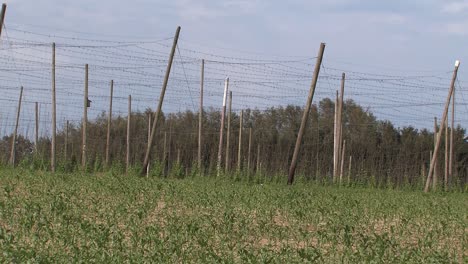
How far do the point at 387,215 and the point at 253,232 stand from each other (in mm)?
3458

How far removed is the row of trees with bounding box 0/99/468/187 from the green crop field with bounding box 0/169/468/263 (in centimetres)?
737

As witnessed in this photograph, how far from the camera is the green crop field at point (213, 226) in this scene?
694 centimetres

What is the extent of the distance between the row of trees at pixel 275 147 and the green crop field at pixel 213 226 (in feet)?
24.2

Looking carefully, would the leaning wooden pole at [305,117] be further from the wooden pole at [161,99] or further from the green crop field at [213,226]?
the green crop field at [213,226]

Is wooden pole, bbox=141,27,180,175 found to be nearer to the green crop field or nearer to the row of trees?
the row of trees

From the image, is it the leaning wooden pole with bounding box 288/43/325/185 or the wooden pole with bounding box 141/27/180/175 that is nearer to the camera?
the leaning wooden pole with bounding box 288/43/325/185

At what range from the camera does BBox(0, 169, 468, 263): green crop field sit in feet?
22.8

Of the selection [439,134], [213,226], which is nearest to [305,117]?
[439,134]

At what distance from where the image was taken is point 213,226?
892cm

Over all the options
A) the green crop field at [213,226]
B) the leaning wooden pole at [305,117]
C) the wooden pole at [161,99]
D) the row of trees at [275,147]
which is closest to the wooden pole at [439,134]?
the row of trees at [275,147]

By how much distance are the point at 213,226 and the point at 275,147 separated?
63.1ft

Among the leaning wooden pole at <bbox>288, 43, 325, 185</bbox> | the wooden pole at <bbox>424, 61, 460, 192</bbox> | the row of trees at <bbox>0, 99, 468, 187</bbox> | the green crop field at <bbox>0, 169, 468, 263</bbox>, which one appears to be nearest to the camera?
the green crop field at <bbox>0, 169, 468, 263</bbox>

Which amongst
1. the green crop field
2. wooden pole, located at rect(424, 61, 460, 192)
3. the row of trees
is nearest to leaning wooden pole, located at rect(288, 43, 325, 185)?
the row of trees

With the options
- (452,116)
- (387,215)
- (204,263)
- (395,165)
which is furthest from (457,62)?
(204,263)
